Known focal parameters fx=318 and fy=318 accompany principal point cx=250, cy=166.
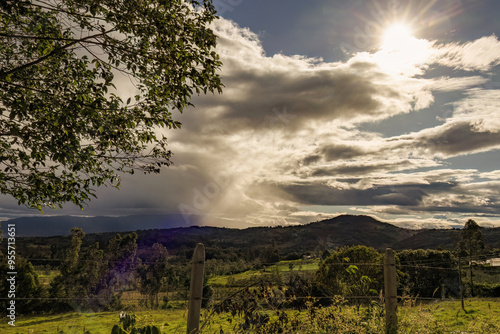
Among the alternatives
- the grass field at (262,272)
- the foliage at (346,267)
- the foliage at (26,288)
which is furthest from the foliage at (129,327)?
the foliage at (26,288)

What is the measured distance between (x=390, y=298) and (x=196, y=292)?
14.5 ft

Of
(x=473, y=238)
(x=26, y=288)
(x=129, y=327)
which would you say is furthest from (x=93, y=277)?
(x=473, y=238)

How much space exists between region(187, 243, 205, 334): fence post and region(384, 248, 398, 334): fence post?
4.13 m

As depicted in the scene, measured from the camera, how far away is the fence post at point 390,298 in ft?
22.3

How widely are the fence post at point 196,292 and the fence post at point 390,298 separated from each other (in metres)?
4.13

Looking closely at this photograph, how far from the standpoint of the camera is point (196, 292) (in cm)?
531

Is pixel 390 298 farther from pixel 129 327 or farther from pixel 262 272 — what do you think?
pixel 262 272

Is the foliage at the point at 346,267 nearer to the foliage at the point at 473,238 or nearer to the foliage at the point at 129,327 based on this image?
the foliage at the point at 129,327

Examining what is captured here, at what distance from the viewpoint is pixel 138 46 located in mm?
7793

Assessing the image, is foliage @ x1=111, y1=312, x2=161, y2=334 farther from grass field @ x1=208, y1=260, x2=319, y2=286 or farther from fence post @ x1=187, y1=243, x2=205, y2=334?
grass field @ x1=208, y1=260, x2=319, y2=286

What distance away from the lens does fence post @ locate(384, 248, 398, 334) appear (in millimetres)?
6793

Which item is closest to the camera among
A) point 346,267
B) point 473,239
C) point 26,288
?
point 346,267

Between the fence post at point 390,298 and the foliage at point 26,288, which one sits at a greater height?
the fence post at point 390,298

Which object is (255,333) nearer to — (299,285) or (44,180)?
(299,285)
